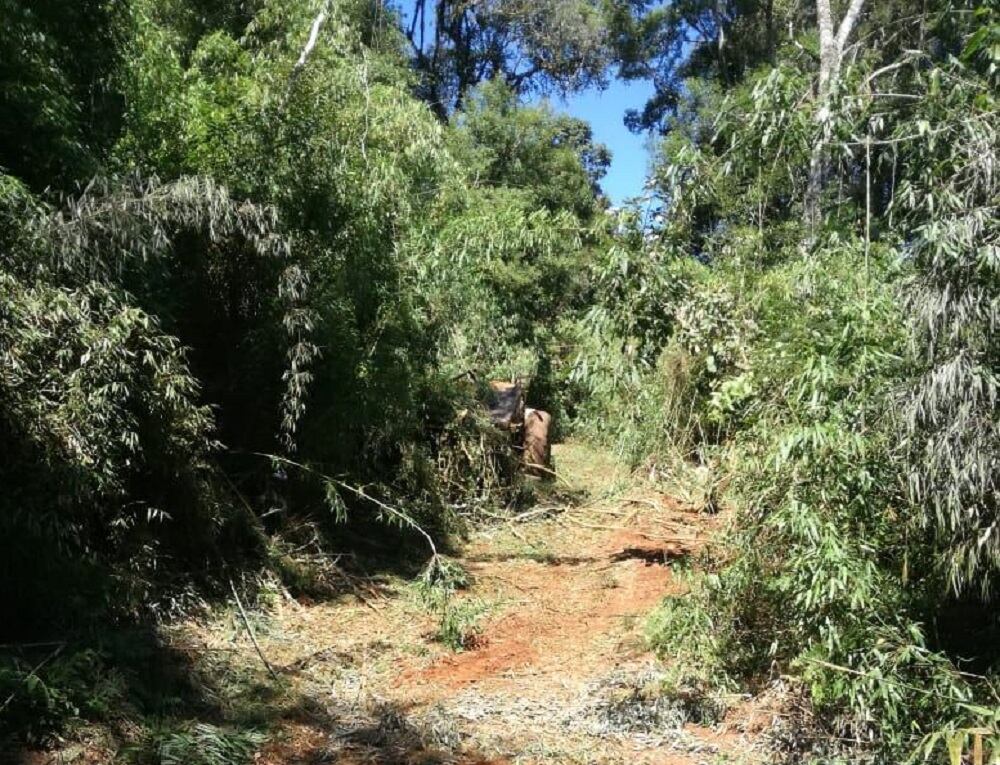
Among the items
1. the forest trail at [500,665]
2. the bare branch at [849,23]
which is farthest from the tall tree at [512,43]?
the forest trail at [500,665]

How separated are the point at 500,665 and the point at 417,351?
10.7 feet

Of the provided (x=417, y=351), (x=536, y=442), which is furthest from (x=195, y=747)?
(x=536, y=442)

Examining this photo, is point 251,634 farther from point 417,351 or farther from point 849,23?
point 849,23

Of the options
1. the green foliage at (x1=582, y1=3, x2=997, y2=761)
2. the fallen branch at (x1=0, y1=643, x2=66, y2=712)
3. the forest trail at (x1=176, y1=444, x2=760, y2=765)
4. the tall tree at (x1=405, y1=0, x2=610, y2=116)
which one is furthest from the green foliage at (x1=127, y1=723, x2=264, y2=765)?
the tall tree at (x1=405, y1=0, x2=610, y2=116)

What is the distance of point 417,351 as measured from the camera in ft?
27.3

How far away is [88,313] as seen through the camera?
185 inches

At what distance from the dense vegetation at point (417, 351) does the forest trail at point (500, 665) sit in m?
0.43

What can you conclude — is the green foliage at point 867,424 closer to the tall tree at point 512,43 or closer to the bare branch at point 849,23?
the bare branch at point 849,23

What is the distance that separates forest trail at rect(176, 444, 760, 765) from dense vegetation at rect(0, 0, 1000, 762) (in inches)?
17.0

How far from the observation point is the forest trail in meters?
4.68

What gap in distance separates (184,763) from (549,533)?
5.73 m

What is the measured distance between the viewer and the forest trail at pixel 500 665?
4.68 meters

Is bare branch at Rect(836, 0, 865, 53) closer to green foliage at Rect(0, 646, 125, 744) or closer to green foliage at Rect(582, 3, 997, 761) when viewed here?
green foliage at Rect(582, 3, 997, 761)

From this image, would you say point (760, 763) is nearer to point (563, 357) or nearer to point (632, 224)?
point (632, 224)
